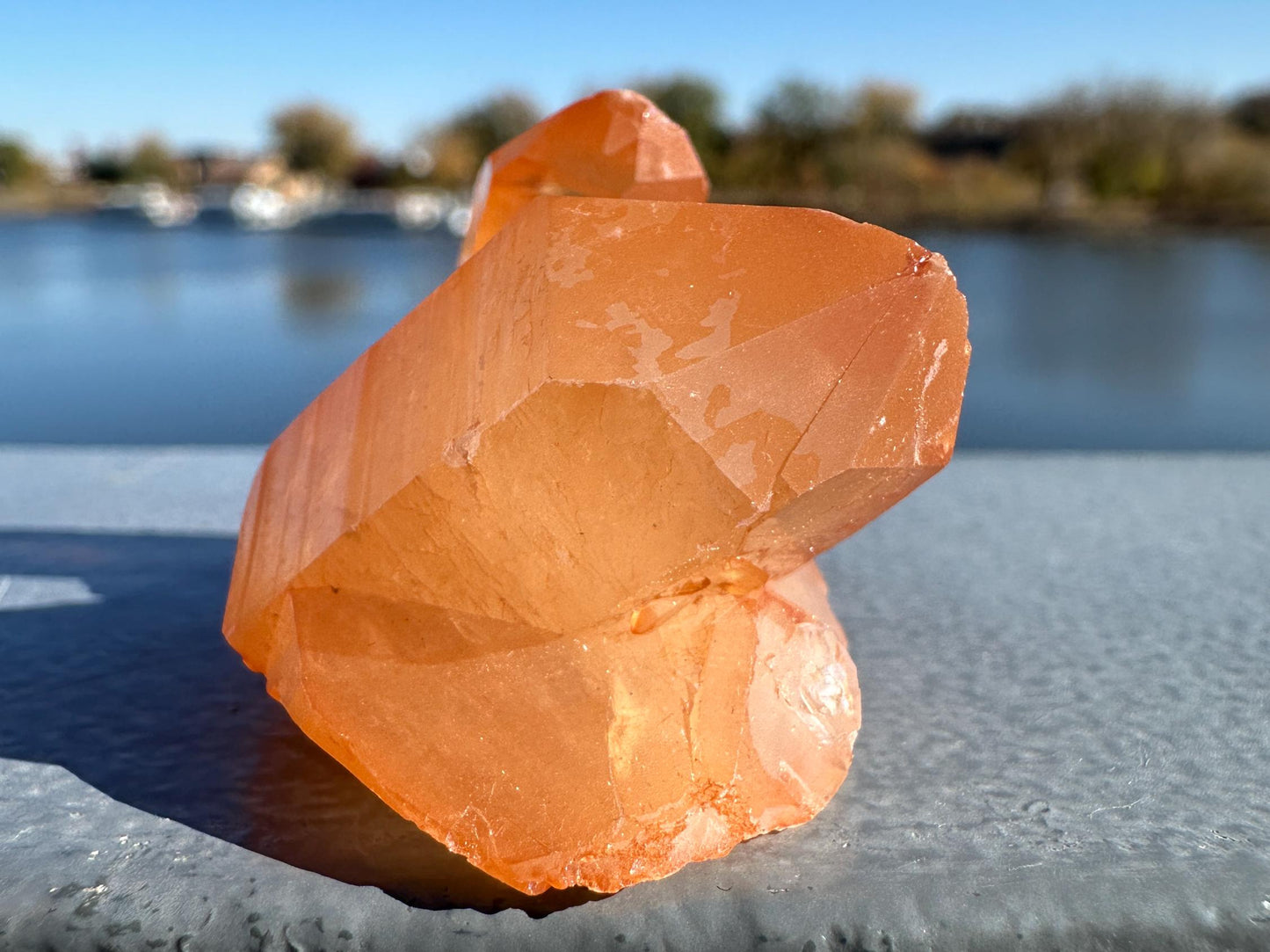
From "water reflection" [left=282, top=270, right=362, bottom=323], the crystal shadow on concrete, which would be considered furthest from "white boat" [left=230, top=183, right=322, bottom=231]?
the crystal shadow on concrete

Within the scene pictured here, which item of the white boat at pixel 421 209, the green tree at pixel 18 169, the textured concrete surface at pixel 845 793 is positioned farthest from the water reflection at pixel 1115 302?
the green tree at pixel 18 169

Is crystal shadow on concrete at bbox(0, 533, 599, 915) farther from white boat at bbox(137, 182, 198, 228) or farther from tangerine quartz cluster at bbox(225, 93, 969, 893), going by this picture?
white boat at bbox(137, 182, 198, 228)

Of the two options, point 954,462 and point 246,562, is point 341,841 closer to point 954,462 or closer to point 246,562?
point 246,562

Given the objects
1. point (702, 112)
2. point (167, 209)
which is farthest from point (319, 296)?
point (167, 209)

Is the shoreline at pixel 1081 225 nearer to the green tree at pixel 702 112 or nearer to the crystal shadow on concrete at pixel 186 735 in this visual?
the green tree at pixel 702 112

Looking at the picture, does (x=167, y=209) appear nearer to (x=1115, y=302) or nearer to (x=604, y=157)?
(x=1115, y=302)
